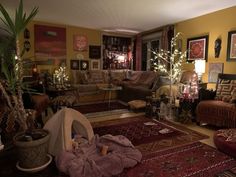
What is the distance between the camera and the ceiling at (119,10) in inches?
144

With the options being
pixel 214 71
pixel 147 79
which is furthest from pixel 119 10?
pixel 214 71

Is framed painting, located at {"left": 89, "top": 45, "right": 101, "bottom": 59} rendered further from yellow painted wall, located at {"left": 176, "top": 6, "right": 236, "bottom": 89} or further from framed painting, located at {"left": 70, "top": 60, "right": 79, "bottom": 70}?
yellow painted wall, located at {"left": 176, "top": 6, "right": 236, "bottom": 89}

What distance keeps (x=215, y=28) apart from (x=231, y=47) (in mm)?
612

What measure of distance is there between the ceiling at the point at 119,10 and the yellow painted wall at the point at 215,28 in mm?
155

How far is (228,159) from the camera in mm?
2152

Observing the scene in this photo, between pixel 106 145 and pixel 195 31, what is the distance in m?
3.99

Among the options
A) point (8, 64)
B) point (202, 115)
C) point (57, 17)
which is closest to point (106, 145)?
point (8, 64)

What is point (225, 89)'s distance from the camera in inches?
133

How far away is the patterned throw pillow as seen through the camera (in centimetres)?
326

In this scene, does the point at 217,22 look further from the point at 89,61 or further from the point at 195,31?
the point at 89,61

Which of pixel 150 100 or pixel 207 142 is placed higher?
pixel 150 100

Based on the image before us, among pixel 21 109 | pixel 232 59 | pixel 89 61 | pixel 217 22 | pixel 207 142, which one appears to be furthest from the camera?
pixel 89 61

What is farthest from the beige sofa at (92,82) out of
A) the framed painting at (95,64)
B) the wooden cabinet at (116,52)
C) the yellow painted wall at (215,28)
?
the yellow painted wall at (215,28)

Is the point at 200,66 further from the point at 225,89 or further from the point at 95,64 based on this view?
the point at 95,64
